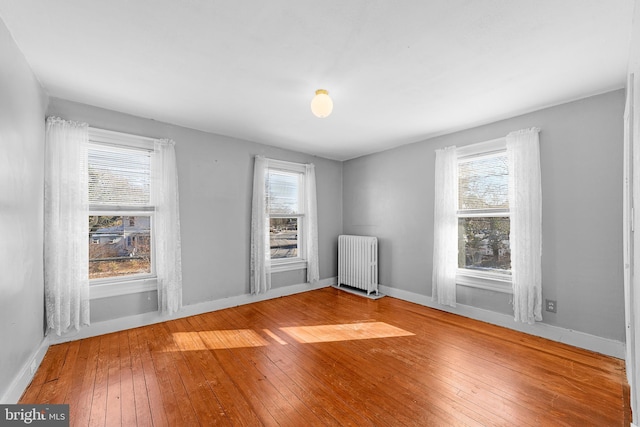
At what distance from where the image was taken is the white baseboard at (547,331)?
8.40 feet

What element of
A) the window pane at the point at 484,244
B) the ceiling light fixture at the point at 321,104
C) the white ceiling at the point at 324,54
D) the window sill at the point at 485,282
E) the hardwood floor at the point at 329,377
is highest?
the white ceiling at the point at 324,54

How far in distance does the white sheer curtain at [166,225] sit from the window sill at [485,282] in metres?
3.69

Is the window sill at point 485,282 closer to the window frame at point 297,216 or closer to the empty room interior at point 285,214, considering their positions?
the empty room interior at point 285,214

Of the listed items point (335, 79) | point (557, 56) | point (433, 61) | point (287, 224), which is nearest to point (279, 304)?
point (287, 224)

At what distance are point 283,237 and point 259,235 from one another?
64 cm

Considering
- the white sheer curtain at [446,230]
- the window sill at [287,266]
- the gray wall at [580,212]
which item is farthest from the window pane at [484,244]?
the window sill at [287,266]

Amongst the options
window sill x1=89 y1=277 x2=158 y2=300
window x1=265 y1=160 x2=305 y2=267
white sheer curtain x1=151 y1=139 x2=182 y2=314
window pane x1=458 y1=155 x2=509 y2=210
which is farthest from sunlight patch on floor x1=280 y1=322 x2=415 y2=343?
window pane x1=458 y1=155 x2=509 y2=210

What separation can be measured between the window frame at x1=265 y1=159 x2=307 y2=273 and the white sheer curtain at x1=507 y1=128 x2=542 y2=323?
3051mm

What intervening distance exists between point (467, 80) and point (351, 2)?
1.42 m

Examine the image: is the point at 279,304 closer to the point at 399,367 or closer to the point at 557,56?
the point at 399,367

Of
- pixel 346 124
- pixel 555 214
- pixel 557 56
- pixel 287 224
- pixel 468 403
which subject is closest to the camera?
pixel 468 403

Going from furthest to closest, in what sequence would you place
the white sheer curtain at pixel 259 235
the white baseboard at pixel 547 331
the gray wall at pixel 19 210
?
the white sheer curtain at pixel 259 235 → the white baseboard at pixel 547 331 → the gray wall at pixel 19 210

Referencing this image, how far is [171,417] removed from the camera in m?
1.77

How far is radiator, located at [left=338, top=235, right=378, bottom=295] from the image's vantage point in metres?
4.64
